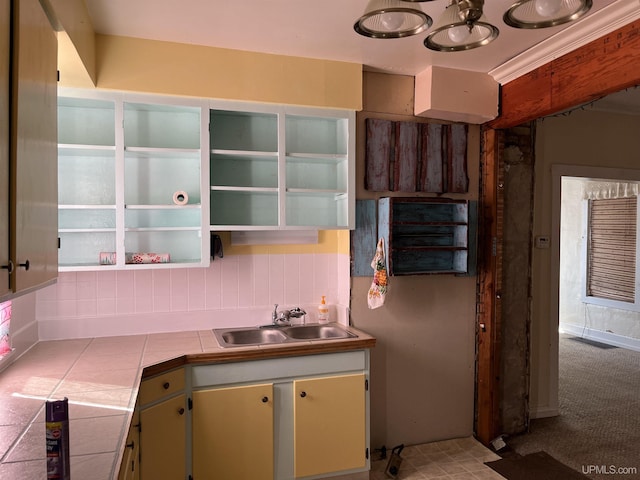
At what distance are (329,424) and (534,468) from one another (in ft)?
4.55

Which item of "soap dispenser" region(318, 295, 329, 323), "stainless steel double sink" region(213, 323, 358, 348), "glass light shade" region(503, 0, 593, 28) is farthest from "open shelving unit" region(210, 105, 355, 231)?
"glass light shade" region(503, 0, 593, 28)

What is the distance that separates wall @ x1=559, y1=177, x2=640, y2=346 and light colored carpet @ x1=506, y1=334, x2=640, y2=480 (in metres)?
1.09

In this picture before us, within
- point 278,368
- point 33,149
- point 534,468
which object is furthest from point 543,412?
point 33,149

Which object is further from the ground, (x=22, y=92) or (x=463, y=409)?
(x=22, y=92)

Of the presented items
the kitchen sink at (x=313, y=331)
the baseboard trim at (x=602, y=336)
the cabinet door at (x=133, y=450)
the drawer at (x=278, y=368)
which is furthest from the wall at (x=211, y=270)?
the baseboard trim at (x=602, y=336)

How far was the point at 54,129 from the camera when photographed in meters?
1.69

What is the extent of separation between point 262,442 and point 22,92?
2.02 meters

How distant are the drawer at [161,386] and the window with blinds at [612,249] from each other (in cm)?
585

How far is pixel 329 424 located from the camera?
8.73ft

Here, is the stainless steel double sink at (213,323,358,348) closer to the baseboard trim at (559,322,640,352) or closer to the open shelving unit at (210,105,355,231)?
the open shelving unit at (210,105,355,231)

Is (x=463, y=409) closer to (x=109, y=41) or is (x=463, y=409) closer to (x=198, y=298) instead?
(x=198, y=298)

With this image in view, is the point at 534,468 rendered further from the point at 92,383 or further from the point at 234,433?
the point at 92,383

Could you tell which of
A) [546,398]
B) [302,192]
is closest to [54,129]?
[302,192]

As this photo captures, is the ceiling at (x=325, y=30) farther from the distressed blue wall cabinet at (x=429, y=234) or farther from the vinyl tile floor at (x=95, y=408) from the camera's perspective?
the vinyl tile floor at (x=95, y=408)
